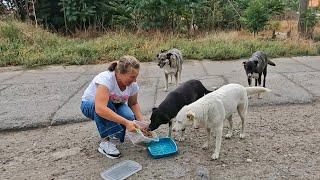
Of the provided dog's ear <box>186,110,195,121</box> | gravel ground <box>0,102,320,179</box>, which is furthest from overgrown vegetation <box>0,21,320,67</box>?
dog's ear <box>186,110,195,121</box>

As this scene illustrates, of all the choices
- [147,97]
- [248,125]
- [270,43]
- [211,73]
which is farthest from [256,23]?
[248,125]

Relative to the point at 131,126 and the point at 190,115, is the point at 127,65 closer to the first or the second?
the point at 131,126

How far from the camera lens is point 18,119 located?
585cm

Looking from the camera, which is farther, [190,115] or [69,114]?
[69,114]

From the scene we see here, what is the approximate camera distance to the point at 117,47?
427 inches

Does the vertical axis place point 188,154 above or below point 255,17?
below

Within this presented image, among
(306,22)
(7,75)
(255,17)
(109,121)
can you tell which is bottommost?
(7,75)

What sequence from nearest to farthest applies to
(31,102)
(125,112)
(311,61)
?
(125,112) → (31,102) → (311,61)

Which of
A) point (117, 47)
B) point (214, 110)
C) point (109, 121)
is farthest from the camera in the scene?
point (117, 47)

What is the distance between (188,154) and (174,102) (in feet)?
2.14

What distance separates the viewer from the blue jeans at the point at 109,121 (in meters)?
4.37

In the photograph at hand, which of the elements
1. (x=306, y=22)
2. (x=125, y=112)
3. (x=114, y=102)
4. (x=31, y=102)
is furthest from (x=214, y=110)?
(x=306, y=22)

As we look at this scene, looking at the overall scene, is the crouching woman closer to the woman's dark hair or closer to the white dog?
the woman's dark hair

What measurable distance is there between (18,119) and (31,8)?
Result: 9066 mm
